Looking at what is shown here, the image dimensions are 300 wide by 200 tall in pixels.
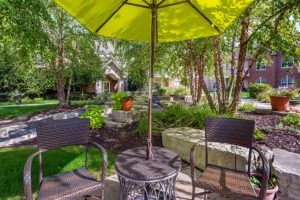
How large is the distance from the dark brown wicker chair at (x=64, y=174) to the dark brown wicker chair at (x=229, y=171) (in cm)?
116

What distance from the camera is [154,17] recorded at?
2.05m

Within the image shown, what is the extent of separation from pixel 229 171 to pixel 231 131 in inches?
19.7

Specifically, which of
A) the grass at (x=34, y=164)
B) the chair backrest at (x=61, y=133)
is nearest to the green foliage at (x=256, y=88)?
the grass at (x=34, y=164)

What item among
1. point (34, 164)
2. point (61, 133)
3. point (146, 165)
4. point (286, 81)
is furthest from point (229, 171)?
point (286, 81)

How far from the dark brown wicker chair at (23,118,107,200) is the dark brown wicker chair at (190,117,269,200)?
45.6 inches

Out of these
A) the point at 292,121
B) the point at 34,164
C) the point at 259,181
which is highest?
the point at 292,121

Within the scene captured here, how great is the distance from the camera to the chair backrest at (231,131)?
2170 millimetres

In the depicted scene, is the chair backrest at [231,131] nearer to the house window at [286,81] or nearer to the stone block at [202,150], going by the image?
the stone block at [202,150]

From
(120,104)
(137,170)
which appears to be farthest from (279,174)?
(120,104)

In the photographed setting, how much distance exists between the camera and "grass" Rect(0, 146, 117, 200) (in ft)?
8.03

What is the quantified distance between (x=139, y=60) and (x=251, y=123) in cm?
778

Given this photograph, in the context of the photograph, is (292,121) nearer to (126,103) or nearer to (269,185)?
(269,185)

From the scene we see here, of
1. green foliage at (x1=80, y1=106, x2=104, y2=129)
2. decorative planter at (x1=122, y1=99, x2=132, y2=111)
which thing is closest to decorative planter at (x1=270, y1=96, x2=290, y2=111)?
decorative planter at (x1=122, y1=99, x2=132, y2=111)

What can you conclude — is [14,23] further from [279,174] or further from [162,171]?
[279,174]
